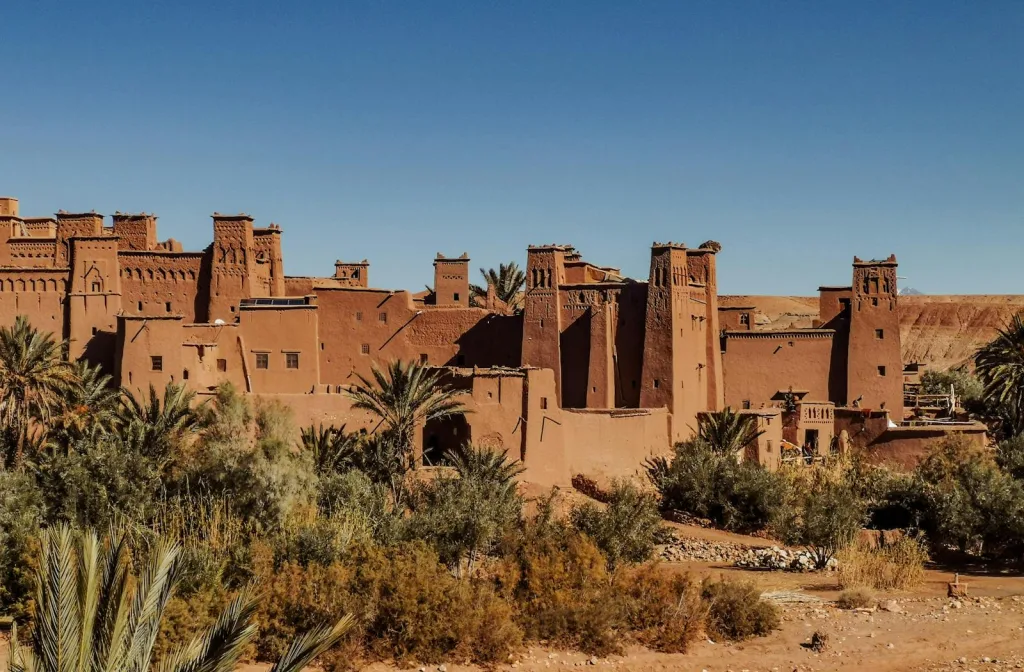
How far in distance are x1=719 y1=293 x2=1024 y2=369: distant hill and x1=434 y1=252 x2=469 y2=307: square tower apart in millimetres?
37955

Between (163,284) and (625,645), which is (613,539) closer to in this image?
(625,645)

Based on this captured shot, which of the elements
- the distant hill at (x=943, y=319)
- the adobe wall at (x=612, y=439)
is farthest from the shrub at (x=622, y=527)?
the distant hill at (x=943, y=319)

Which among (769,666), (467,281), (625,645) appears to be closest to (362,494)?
(625,645)

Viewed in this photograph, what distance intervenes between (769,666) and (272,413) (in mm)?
12770

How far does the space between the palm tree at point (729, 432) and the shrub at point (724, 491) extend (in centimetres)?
161

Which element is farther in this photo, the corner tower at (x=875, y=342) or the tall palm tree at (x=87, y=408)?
the corner tower at (x=875, y=342)

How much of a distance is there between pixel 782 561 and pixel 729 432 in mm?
7014

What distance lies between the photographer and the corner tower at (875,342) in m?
37.8

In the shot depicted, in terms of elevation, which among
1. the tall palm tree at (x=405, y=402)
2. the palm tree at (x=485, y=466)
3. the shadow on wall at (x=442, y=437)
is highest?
the tall palm tree at (x=405, y=402)

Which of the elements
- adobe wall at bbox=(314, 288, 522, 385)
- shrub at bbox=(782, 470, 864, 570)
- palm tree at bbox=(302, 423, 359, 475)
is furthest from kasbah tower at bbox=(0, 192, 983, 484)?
shrub at bbox=(782, 470, 864, 570)

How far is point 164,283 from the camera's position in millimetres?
34188

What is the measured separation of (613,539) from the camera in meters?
22.5

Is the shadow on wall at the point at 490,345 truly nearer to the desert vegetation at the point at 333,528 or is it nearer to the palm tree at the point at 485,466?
the desert vegetation at the point at 333,528

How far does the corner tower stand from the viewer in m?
37.8
